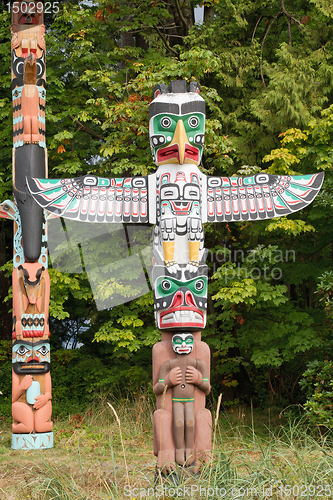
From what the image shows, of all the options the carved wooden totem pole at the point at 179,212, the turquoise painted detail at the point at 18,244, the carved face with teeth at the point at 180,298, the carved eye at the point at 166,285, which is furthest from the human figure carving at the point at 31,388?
the carved eye at the point at 166,285

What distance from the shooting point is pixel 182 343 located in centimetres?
541

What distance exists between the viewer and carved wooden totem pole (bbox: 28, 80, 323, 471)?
17.4 feet

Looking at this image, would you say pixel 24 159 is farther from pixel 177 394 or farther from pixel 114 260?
pixel 177 394

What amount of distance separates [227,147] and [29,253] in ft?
14.8

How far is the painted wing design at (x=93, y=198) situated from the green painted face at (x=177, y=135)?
1.74 feet

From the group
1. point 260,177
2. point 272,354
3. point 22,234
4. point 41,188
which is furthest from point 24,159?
point 272,354

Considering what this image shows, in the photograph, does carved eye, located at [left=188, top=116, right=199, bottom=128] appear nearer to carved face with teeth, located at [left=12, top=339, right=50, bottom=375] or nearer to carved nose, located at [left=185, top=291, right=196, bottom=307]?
carved nose, located at [left=185, top=291, right=196, bottom=307]

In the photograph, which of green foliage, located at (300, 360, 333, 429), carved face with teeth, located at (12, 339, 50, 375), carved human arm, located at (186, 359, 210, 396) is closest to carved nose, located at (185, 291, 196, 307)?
carved human arm, located at (186, 359, 210, 396)

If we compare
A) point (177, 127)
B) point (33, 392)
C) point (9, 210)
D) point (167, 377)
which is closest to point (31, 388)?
point (33, 392)

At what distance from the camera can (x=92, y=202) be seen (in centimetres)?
612

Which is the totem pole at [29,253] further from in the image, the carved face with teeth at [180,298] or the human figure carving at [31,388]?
the carved face with teeth at [180,298]

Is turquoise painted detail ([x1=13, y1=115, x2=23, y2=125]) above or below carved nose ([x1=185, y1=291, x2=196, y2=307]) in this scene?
above

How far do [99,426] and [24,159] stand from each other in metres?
5.25

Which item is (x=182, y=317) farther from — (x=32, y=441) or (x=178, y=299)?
(x=32, y=441)
